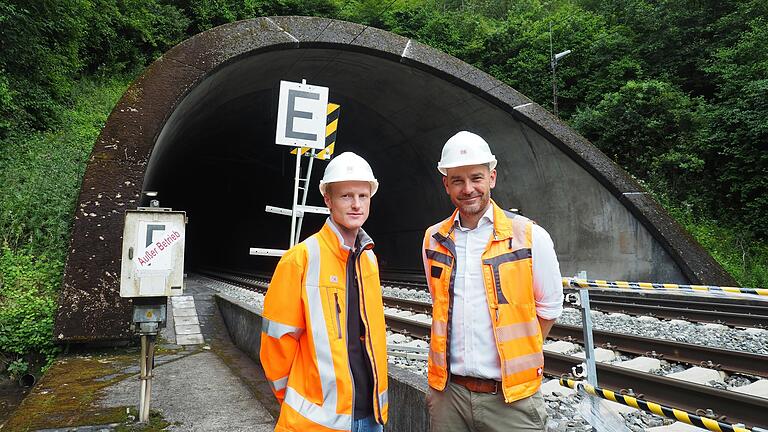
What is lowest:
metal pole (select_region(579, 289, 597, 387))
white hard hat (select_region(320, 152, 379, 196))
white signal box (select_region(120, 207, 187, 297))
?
metal pole (select_region(579, 289, 597, 387))

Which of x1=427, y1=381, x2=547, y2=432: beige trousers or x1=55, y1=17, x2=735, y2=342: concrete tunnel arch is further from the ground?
x1=55, y1=17, x2=735, y2=342: concrete tunnel arch

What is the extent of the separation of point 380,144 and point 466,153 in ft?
46.4

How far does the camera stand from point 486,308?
2.20m

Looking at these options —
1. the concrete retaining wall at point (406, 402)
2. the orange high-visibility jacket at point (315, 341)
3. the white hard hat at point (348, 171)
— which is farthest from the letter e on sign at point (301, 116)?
the orange high-visibility jacket at point (315, 341)

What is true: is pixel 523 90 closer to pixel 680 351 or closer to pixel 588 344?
pixel 680 351

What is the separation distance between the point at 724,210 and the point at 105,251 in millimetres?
17179

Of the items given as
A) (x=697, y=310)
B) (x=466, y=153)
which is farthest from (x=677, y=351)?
(x=466, y=153)

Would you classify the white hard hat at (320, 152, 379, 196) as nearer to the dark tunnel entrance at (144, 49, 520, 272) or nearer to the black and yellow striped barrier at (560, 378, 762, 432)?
the black and yellow striped barrier at (560, 378, 762, 432)

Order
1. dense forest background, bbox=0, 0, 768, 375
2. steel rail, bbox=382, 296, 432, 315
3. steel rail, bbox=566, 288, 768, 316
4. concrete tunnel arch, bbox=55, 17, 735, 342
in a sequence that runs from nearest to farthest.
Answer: concrete tunnel arch, bbox=55, 17, 735, 342 < dense forest background, bbox=0, 0, 768, 375 < steel rail, bbox=566, 288, 768, 316 < steel rail, bbox=382, 296, 432, 315

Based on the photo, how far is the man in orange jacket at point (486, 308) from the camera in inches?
83.6

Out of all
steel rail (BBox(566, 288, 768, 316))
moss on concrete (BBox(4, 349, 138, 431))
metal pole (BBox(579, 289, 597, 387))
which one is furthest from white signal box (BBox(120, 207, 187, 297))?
steel rail (BBox(566, 288, 768, 316))

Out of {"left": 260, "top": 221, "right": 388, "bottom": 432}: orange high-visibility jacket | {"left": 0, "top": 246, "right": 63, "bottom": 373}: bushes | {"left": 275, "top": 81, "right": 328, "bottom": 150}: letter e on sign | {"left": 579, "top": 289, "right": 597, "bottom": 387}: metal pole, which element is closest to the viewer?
{"left": 260, "top": 221, "right": 388, "bottom": 432}: orange high-visibility jacket

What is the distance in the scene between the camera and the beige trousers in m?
2.11

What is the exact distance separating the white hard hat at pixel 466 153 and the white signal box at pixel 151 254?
8.49 ft
